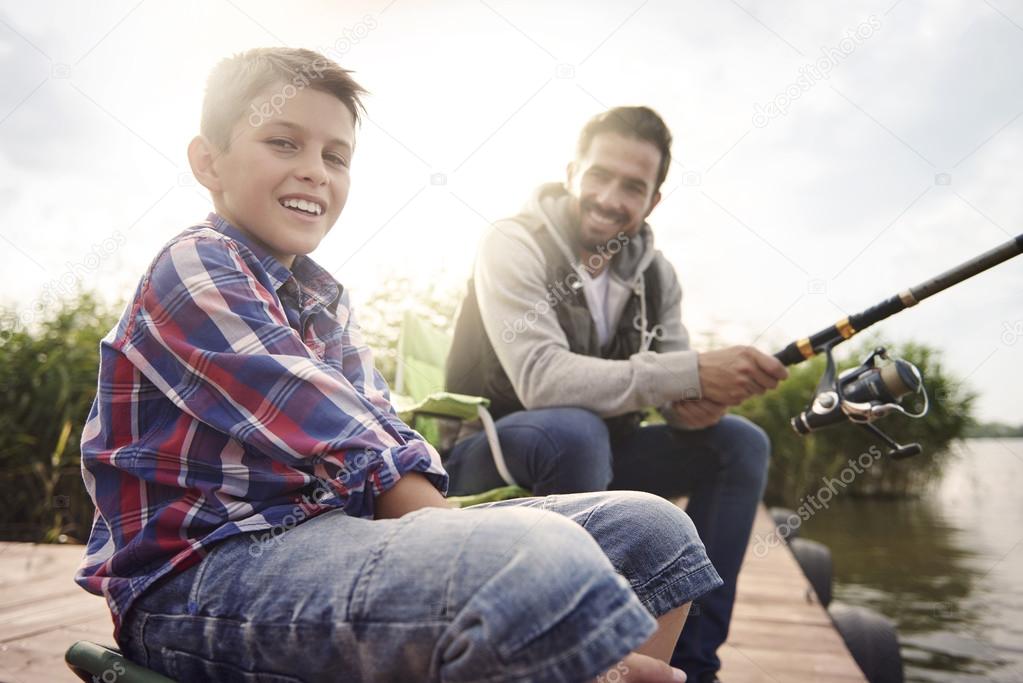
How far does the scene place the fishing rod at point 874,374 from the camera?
5.31ft

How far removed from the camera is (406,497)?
Result: 34.8 inches

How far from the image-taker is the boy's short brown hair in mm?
1130

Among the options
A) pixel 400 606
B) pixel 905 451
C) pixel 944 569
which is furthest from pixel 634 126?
pixel 944 569

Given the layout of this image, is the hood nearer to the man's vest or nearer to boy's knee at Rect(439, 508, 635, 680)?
the man's vest

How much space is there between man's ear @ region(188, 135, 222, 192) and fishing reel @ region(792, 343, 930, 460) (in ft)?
4.46

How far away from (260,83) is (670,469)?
143 cm

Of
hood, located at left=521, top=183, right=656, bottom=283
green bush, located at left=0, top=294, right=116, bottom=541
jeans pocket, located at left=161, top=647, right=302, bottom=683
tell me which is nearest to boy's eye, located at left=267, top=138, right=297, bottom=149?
jeans pocket, located at left=161, top=647, right=302, bottom=683

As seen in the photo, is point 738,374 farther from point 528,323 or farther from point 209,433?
point 209,433

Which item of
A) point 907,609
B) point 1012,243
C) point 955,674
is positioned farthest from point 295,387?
point 907,609

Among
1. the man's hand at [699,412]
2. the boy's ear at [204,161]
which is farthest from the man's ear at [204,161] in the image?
the man's hand at [699,412]

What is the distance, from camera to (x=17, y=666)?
169 cm

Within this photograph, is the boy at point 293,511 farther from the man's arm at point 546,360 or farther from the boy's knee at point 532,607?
the man's arm at point 546,360

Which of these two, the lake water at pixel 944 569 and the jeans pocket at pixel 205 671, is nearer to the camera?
the jeans pocket at pixel 205 671

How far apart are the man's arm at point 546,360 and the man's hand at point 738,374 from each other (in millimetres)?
40
